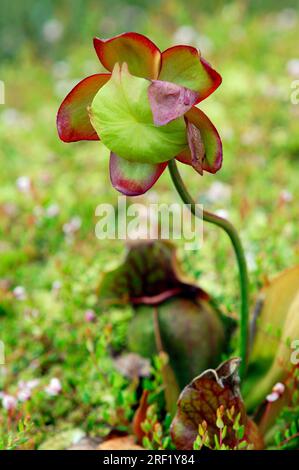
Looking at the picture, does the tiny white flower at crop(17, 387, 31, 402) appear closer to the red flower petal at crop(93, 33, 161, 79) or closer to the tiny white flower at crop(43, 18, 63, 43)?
the red flower petal at crop(93, 33, 161, 79)

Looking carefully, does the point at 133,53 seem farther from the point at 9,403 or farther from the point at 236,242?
the point at 9,403

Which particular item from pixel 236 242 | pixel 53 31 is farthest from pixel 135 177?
pixel 53 31

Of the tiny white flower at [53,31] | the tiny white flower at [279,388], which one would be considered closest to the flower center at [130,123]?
the tiny white flower at [279,388]

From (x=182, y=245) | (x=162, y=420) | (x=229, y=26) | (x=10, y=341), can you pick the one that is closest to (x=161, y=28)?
(x=229, y=26)

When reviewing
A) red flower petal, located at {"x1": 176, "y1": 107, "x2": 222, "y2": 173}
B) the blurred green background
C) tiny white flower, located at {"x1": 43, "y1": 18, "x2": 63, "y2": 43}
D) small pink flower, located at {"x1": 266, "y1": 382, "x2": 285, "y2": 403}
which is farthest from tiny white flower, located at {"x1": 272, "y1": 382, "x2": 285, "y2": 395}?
tiny white flower, located at {"x1": 43, "y1": 18, "x2": 63, "y2": 43}
